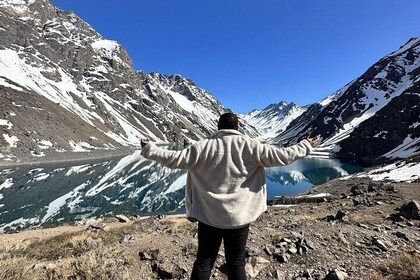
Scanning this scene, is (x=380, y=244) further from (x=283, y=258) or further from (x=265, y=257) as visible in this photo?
(x=265, y=257)

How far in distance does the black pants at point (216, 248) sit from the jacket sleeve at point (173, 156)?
941mm

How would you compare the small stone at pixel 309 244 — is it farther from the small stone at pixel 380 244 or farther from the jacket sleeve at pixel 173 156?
the jacket sleeve at pixel 173 156

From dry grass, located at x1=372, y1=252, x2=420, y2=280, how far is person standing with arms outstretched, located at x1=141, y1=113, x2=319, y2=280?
3.31m

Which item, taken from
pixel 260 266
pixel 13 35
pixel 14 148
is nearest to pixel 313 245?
pixel 260 266

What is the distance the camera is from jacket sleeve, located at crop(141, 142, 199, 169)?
14.8 ft

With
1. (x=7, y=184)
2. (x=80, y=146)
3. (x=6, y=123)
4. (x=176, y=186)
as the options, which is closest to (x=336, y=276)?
(x=176, y=186)

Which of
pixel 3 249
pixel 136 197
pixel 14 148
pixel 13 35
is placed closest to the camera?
pixel 3 249

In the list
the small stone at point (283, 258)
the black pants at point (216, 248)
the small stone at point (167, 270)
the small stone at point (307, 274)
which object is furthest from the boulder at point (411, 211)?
the black pants at point (216, 248)

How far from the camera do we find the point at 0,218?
1357 inches

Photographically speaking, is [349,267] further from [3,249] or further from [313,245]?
[3,249]

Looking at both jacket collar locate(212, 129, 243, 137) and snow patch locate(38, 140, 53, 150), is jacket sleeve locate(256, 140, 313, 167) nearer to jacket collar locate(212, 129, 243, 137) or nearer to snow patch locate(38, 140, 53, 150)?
jacket collar locate(212, 129, 243, 137)

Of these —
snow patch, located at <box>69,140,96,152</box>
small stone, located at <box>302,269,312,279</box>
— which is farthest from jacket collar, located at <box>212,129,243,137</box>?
snow patch, located at <box>69,140,96,152</box>

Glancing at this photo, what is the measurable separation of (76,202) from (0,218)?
9904 mm

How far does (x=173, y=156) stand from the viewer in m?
4.54
